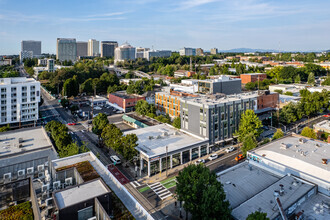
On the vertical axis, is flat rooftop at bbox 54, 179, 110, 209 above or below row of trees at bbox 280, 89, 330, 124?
below

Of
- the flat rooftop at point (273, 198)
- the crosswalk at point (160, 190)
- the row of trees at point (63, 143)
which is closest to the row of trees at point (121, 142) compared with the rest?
the row of trees at point (63, 143)

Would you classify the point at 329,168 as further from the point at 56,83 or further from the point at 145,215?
the point at 56,83

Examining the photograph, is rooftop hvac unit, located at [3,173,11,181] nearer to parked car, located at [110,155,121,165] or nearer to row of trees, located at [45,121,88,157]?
row of trees, located at [45,121,88,157]

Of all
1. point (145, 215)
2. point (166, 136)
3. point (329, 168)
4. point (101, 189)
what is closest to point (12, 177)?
point (101, 189)

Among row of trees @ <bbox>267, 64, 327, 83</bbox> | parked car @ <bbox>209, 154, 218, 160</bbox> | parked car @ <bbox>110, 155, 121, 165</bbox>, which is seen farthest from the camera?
row of trees @ <bbox>267, 64, 327, 83</bbox>

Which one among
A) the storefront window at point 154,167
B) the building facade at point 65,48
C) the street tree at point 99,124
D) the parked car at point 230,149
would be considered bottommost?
the storefront window at point 154,167

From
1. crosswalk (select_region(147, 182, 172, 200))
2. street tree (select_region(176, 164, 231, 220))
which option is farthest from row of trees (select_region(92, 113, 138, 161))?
street tree (select_region(176, 164, 231, 220))

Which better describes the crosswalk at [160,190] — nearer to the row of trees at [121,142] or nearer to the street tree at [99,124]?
the row of trees at [121,142]
